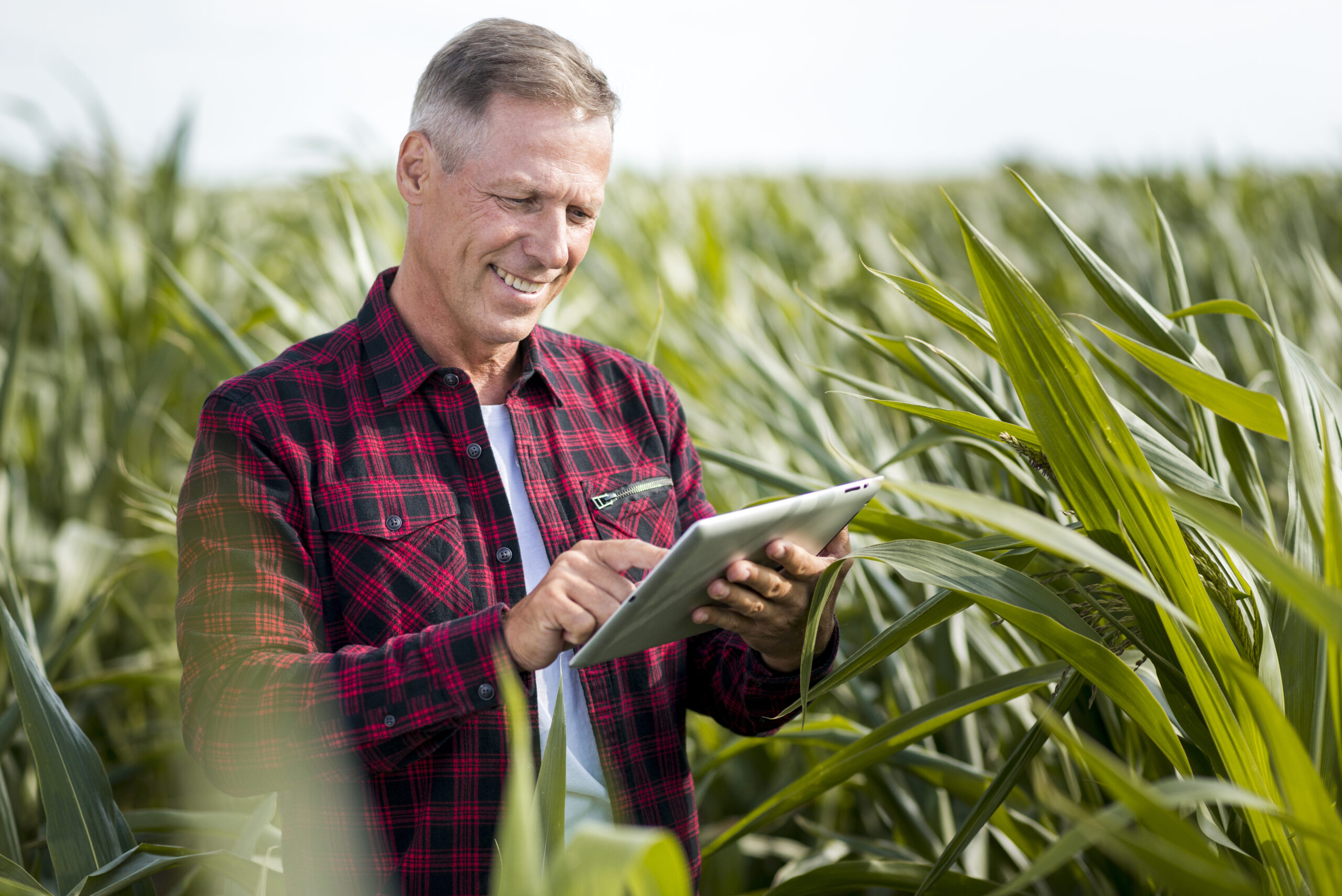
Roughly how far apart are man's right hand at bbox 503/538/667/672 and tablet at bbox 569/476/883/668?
0.02 metres

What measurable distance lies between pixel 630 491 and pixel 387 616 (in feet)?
0.85

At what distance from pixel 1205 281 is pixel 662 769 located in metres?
1.91

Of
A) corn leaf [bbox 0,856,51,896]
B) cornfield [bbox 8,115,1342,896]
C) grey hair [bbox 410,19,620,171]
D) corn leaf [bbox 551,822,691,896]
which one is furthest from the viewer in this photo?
grey hair [bbox 410,19,620,171]

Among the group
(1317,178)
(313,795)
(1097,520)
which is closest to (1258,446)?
(1097,520)

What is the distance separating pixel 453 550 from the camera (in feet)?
2.79

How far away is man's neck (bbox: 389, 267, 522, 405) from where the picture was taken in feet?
3.10

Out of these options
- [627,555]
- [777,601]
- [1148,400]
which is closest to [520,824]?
[627,555]

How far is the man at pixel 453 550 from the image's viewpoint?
749mm

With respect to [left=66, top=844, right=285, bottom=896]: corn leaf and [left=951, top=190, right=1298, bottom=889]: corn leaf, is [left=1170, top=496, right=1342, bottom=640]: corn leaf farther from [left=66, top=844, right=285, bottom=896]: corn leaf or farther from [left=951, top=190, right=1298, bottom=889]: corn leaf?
[left=66, top=844, right=285, bottom=896]: corn leaf

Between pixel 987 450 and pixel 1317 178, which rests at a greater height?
pixel 1317 178

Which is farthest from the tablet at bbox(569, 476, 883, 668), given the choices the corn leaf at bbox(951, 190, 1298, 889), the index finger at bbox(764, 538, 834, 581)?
the corn leaf at bbox(951, 190, 1298, 889)

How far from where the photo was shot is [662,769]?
0.92 meters

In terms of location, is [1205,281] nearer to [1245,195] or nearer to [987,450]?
[1245,195]

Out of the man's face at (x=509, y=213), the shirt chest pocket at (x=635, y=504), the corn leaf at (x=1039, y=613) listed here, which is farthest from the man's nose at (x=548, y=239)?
the corn leaf at (x=1039, y=613)
